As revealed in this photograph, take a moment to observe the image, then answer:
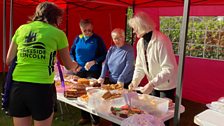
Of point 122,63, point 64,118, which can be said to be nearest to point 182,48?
point 122,63

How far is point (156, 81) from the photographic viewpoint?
2018mm

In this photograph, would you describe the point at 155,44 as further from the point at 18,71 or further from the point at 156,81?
the point at 18,71

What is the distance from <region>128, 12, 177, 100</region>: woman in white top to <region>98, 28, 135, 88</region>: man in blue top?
362 mm

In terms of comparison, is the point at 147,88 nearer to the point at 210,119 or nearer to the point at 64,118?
the point at 210,119

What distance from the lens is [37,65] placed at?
65.2 inches

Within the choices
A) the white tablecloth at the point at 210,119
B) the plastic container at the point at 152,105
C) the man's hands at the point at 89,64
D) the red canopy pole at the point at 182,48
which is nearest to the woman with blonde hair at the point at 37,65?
the plastic container at the point at 152,105

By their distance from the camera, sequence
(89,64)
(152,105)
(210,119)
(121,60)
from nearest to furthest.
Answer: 1. (210,119)
2. (152,105)
3. (121,60)
4. (89,64)

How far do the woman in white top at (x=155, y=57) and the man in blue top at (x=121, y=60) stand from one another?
0.36 meters

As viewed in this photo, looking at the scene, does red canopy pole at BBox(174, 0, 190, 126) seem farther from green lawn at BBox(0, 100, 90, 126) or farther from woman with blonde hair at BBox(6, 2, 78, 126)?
green lawn at BBox(0, 100, 90, 126)

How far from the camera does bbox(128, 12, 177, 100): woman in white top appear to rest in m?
2.03

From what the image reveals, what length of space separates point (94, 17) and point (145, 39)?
13.5 ft

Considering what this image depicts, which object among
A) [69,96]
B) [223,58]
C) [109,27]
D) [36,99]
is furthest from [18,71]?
[109,27]

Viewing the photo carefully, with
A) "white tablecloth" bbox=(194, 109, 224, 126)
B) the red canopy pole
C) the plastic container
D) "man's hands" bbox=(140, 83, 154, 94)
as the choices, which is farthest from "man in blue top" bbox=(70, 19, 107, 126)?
"white tablecloth" bbox=(194, 109, 224, 126)

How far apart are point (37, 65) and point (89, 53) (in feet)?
4.87
